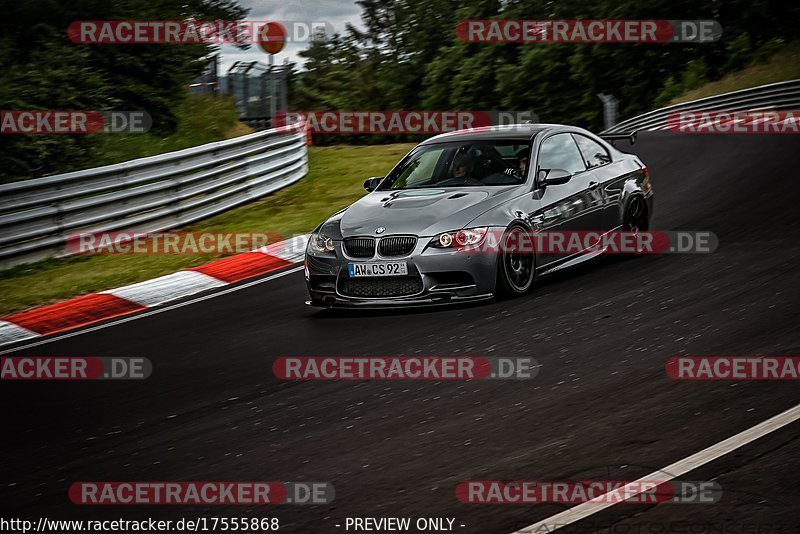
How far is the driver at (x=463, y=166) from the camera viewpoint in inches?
390

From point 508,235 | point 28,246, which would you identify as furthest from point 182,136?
point 508,235

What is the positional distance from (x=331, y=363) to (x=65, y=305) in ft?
14.1

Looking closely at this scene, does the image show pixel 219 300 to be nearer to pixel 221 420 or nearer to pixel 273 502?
pixel 221 420

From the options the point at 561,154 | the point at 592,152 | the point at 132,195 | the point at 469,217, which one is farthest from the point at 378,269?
the point at 132,195

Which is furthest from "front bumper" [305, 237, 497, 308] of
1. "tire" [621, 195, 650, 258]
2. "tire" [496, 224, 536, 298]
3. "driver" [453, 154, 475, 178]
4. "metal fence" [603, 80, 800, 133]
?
"metal fence" [603, 80, 800, 133]

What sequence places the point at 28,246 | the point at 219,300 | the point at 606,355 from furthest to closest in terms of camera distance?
1. the point at 28,246
2. the point at 219,300
3. the point at 606,355

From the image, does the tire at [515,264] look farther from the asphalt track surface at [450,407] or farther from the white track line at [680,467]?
the white track line at [680,467]

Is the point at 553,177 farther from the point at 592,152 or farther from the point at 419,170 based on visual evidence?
the point at 419,170

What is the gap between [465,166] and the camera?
32.7 feet

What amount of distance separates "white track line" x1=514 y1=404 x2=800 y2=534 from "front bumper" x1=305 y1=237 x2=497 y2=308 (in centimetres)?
348

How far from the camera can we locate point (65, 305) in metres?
10.8

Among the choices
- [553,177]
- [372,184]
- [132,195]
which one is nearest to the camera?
[553,177]

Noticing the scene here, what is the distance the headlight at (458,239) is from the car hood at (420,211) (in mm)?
51

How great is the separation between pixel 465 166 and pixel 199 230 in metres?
5.92
